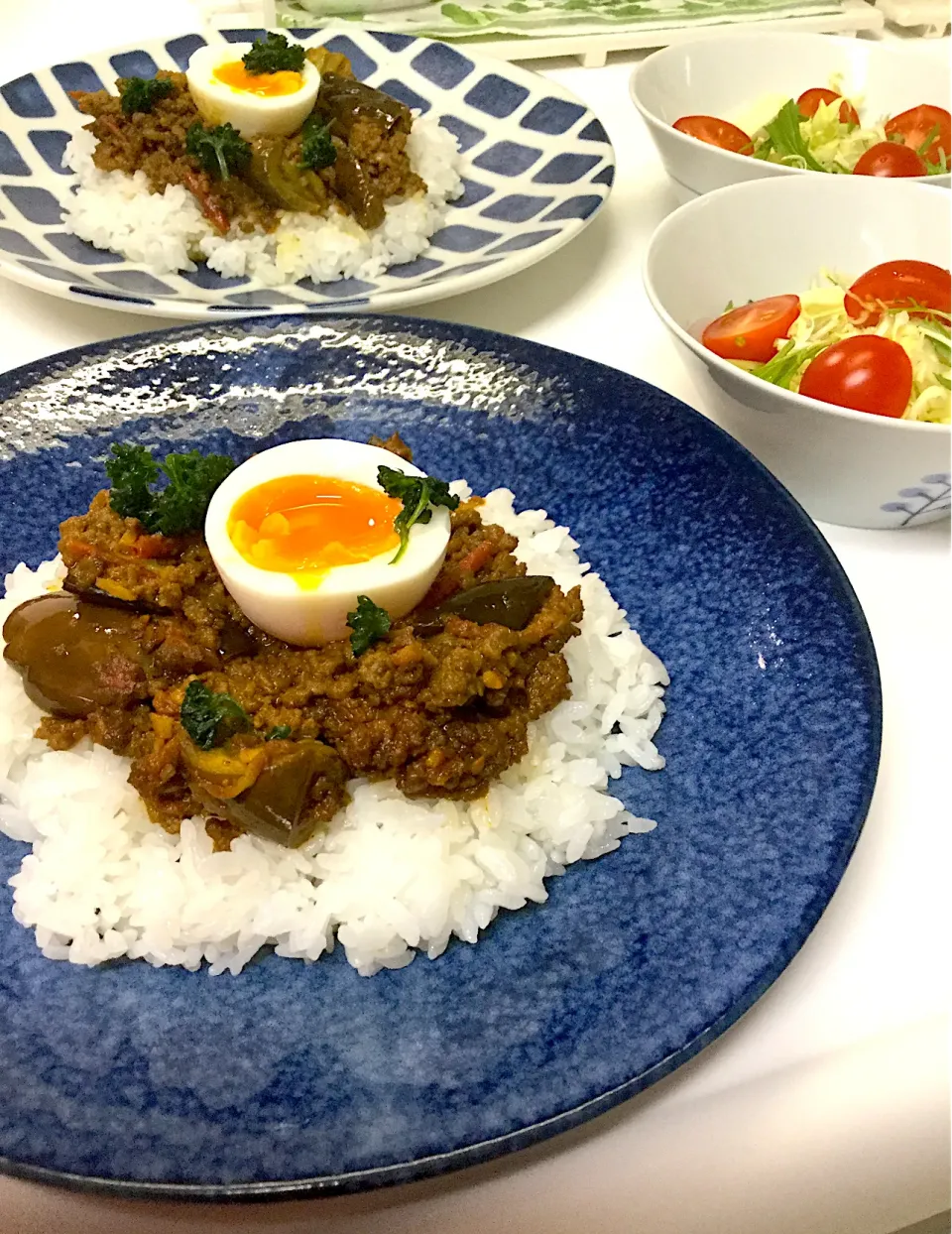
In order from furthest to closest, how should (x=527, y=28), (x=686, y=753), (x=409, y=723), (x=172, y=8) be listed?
(x=172, y=8)
(x=527, y=28)
(x=686, y=753)
(x=409, y=723)

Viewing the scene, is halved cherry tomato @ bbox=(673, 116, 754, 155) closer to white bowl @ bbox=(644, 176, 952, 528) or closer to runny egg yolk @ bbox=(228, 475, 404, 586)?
white bowl @ bbox=(644, 176, 952, 528)

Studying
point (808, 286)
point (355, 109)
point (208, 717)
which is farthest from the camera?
point (355, 109)

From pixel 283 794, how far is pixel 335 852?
24cm

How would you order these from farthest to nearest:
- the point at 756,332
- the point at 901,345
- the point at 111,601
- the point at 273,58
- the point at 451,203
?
the point at 451,203 → the point at 273,58 → the point at 756,332 → the point at 901,345 → the point at 111,601

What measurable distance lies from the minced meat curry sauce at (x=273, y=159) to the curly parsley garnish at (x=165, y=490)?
1640 millimetres

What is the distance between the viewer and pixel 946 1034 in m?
1.69

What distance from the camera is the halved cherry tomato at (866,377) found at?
248 centimetres

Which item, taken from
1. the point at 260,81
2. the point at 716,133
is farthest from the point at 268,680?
the point at 716,133

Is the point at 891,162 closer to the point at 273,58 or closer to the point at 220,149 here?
the point at 273,58

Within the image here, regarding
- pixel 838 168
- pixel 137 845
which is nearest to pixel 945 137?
pixel 838 168

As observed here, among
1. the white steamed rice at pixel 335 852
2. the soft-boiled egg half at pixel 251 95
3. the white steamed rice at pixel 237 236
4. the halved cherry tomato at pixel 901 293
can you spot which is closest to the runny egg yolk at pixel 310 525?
the white steamed rice at pixel 335 852

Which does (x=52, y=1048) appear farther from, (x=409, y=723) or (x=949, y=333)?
(x=949, y=333)

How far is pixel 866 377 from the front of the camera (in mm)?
2484

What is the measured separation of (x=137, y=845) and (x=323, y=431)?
116 centimetres
